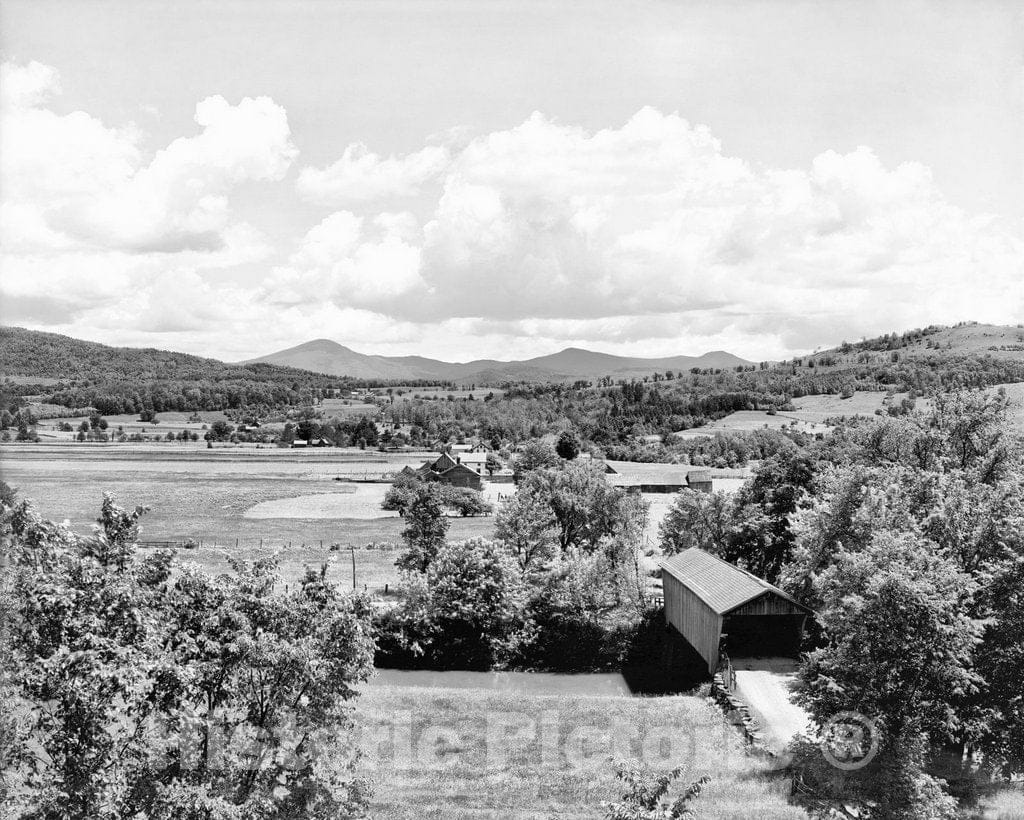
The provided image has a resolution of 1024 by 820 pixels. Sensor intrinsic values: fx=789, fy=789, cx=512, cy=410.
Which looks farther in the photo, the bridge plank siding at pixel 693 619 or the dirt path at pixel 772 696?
the bridge plank siding at pixel 693 619

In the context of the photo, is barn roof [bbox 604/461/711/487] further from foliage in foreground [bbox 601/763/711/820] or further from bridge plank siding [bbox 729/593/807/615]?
foliage in foreground [bbox 601/763/711/820]

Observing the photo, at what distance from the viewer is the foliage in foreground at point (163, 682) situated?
1036 cm

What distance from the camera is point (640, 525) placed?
48.0 m

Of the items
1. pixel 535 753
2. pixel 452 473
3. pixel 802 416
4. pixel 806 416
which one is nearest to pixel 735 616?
pixel 535 753

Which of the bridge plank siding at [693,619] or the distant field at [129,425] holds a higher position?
the distant field at [129,425]

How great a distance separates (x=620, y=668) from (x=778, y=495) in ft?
47.3

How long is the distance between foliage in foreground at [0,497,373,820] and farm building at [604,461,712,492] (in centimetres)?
7374

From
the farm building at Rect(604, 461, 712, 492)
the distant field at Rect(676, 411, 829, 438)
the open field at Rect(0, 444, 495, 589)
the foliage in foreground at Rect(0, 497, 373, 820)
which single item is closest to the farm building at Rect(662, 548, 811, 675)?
the open field at Rect(0, 444, 495, 589)

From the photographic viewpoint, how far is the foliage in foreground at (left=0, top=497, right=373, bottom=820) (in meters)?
10.4

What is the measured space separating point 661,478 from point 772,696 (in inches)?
2572

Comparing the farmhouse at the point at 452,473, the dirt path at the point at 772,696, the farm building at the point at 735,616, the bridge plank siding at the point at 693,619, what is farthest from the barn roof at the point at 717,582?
the farmhouse at the point at 452,473

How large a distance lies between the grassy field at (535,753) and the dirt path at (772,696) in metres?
1.26

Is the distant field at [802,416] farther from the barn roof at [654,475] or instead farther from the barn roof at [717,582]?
the barn roof at [717,582]

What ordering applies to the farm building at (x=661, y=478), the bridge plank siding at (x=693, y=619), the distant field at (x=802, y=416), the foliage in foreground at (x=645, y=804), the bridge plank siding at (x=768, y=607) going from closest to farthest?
the foliage in foreground at (x=645, y=804) < the bridge plank siding at (x=768, y=607) < the bridge plank siding at (x=693, y=619) < the farm building at (x=661, y=478) < the distant field at (x=802, y=416)
